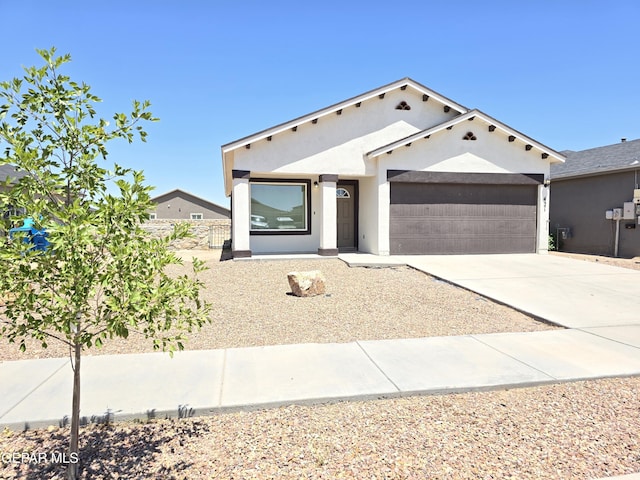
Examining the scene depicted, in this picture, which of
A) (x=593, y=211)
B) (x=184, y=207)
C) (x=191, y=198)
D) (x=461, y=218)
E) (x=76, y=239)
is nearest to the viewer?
(x=76, y=239)

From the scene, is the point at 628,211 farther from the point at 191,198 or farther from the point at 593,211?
the point at 191,198

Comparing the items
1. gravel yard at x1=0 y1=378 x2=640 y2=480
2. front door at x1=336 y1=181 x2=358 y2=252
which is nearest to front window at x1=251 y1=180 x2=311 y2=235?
front door at x1=336 y1=181 x2=358 y2=252

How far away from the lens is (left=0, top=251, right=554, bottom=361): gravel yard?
5325 mm

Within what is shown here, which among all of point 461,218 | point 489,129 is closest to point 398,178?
point 461,218

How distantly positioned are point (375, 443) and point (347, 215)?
12.6 m

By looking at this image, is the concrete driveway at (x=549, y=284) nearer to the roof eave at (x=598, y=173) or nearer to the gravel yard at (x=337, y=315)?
the gravel yard at (x=337, y=315)

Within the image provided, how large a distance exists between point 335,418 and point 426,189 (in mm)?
11393

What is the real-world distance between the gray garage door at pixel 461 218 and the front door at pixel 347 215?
7.08 feet

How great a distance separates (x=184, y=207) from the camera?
39.2 metres

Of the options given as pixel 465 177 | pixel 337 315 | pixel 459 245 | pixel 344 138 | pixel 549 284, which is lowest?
pixel 337 315

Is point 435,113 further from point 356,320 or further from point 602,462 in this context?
point 602,462

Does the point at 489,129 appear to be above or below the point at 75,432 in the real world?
above

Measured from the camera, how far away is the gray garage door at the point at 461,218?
13.5 meters

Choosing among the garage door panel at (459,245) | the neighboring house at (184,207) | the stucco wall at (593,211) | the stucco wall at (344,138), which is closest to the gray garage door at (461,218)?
the garage door panel at (459,245)
